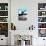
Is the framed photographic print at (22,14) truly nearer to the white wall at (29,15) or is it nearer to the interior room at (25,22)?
the interior room at (25,22)

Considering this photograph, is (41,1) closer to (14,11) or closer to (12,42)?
(14,11)

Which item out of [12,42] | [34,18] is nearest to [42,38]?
[34,18]

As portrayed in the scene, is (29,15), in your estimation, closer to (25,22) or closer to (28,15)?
(28,15)

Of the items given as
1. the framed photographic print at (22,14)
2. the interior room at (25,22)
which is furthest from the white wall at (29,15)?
the framed photographic print at (22,14)

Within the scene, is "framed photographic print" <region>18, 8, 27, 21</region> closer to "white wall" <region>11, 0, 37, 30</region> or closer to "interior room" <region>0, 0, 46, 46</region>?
"interior room" <region>0, 0, 46, 46</region>

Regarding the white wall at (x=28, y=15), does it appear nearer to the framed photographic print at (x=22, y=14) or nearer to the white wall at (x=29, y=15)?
the white wall at (x=29, y=15)

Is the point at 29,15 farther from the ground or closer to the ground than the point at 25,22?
farther from the ground

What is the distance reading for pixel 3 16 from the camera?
6.55m

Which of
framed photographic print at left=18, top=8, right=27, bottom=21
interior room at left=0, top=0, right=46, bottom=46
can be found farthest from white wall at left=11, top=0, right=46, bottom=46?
framed photographic print at left=18, top=8, right=27, bottom=21

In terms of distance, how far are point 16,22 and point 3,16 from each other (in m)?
0.76

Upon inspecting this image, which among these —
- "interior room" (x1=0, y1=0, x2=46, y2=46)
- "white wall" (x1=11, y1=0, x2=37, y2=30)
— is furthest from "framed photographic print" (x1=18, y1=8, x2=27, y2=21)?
"white wall" (x1=11, y1=0, x2=37, y2=30)

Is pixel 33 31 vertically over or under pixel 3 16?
under

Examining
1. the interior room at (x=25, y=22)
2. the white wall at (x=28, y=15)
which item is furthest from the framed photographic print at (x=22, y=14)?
the white wall at (x=28, y=15)

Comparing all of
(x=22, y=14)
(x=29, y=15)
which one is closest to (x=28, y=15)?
(x=29, y=15)
